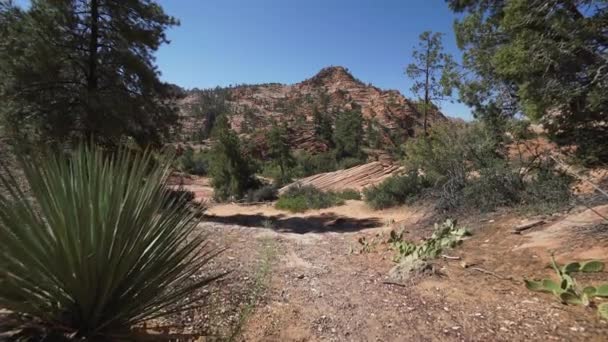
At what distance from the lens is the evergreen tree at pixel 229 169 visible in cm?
1666

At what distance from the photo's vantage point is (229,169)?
16938mm

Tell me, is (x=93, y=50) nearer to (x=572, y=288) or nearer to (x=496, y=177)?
(x=496, y=177)

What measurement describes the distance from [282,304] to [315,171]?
2764cm

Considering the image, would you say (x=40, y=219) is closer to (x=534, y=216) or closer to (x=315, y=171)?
(x=534, y=216)

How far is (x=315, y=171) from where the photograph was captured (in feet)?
102

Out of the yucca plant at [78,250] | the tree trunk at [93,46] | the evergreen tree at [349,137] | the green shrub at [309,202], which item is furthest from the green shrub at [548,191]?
the evergreen tree at [349,137]

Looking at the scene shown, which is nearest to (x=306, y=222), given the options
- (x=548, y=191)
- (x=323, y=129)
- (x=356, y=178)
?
(x=548, y=191)

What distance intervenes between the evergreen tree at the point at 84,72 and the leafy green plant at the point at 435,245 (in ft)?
23.1

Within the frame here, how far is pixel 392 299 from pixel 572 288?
5.51 ft

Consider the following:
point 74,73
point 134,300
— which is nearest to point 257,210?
point 74,73

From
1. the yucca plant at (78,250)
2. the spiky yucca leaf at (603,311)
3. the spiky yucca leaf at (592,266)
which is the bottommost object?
the spiky yucca leaf at (603,311)

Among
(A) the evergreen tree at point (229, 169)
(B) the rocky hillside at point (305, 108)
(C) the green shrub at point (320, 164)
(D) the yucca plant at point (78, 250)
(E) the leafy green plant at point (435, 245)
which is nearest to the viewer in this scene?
(D) the yucca plant at point (78, 250)

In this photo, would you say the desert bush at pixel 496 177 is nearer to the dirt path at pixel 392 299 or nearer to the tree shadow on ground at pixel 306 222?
the dirt path at pixel 392 299

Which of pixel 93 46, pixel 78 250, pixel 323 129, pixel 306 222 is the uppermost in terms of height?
pixel 323 129
